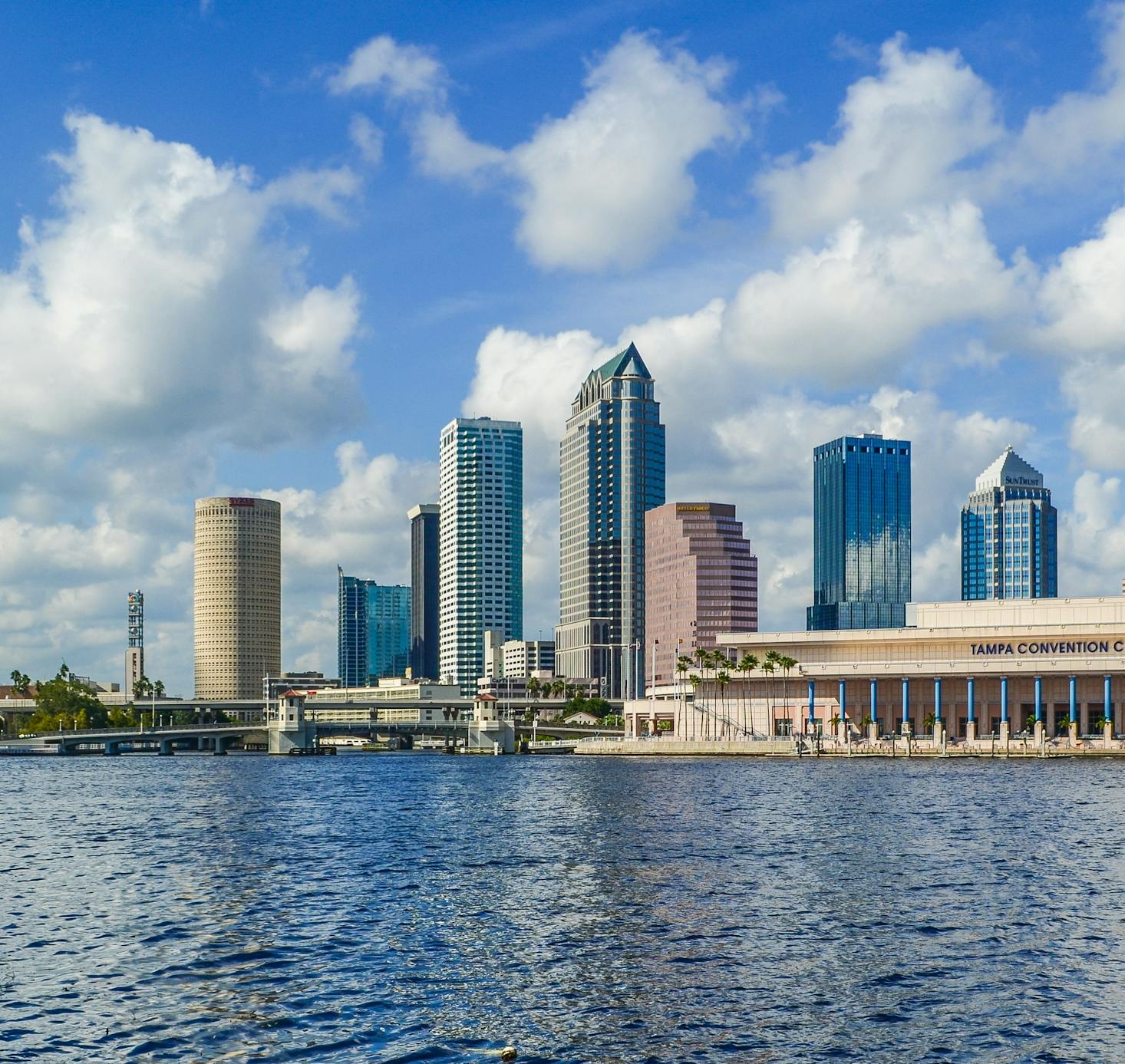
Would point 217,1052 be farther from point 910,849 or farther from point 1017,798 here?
point 1017,798

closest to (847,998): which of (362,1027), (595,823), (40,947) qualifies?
(362,1027)

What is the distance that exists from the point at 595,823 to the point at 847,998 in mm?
61410

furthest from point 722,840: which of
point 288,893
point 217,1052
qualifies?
point 217,1052

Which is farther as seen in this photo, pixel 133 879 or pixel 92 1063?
pixel 133 879

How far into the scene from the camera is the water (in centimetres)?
4166

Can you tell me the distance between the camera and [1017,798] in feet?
407

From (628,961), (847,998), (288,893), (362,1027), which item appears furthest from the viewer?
(288,893)

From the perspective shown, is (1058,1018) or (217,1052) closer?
(217,1052)

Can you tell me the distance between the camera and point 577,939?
184 feet

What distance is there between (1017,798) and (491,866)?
59498 mm

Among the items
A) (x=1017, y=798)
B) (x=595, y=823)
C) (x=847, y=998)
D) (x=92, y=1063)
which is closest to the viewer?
(x=92, y=1063)

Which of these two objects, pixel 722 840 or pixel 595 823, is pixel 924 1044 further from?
pixel 595 823

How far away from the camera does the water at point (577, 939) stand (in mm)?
41656

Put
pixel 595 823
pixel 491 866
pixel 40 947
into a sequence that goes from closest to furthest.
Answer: pixel 40 947 → pixel 491 866 → pixel 595 823
